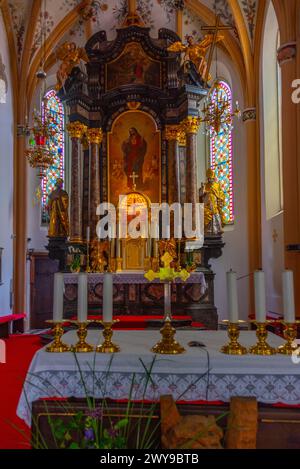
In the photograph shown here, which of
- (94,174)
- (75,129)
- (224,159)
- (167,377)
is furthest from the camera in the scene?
(224,159)

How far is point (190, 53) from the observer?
12.3 meters

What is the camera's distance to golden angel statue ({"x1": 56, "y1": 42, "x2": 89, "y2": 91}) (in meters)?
12.2

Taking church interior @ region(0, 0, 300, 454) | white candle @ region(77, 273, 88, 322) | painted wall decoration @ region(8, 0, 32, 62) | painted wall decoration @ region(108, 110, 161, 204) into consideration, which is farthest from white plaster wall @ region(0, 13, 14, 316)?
white candle @ region(77, 273, 88, 322)

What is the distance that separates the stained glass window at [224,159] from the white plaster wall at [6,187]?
6107 millimetres

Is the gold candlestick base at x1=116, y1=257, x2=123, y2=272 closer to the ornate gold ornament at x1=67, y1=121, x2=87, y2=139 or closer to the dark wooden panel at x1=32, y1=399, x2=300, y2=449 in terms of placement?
the ornate gold ornament at x1=67, y1=121, x2=87, y2=139

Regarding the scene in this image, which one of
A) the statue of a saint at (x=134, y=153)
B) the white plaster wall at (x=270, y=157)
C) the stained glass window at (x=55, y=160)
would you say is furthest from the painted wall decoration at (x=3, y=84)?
the white plaster wall at (x=270, y=157)

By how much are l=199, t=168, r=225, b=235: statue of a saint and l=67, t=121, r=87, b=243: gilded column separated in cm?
346

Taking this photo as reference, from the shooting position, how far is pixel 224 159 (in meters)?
14.3

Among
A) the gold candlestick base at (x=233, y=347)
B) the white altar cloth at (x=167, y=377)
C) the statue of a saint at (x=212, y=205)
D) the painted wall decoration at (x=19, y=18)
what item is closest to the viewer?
the white altar cloth at (x=167, y=377)

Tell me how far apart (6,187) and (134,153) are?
3697mm

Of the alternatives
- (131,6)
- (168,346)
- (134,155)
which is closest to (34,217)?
(134,155)

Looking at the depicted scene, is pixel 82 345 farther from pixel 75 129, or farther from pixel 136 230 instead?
pixel 75 129

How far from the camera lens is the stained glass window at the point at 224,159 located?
13906 mm

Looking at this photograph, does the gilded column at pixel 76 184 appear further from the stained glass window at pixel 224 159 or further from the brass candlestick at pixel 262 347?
the brass candlestick at pixel 262 347
